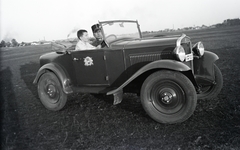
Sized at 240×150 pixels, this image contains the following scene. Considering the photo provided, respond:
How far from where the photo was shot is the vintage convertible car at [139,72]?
10.4ft

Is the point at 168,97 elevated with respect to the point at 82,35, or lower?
lower

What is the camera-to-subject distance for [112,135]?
3.04 metres

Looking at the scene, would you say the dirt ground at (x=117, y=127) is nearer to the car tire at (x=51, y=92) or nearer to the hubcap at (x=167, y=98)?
the car tire at (x=51, y=92)

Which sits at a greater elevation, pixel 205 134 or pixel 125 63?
pixel 125 63

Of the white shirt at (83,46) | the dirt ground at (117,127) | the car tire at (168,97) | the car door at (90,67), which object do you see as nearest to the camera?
the dirt ground at (117,127)

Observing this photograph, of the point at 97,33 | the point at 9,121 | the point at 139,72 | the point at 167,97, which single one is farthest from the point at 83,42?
the point at 9,121

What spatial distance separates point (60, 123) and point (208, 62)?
3.27m

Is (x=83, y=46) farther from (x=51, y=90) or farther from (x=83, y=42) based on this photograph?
(x=51, y=90)

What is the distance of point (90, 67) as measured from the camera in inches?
158

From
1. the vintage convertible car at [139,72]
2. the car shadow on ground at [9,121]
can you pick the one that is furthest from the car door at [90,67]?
the car shadow on ground at [9,121]

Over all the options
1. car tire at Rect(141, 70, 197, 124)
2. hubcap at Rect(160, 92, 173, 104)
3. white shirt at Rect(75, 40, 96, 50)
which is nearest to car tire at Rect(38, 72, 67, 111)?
white shirt at Rect(75, 40, 96, 50)

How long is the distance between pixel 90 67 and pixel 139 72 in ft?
3.89

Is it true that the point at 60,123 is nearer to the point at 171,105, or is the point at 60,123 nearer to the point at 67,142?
the point at 67,142

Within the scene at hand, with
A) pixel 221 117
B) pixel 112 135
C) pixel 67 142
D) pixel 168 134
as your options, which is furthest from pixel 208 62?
pixel 67 142
